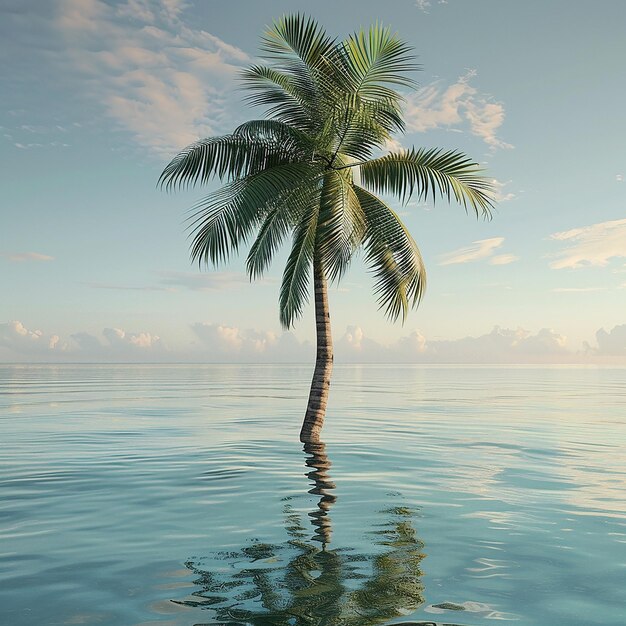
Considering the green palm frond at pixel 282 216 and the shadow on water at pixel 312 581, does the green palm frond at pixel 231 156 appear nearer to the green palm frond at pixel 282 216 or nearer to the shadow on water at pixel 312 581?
the green palm frond at pixel 282 216

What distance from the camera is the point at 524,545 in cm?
815

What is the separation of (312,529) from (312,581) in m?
2.29

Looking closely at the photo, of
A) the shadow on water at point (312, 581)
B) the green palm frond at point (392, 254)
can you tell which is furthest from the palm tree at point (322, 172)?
the shadow on water at point (312, 581)

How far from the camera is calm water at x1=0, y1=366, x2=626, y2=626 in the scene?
599cm

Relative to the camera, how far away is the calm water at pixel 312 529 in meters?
5.99

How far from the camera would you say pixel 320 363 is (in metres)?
18.6

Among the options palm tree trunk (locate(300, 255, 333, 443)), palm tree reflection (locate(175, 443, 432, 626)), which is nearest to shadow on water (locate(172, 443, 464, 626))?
palm tree reflection (locate(175, 443, 432, 626))

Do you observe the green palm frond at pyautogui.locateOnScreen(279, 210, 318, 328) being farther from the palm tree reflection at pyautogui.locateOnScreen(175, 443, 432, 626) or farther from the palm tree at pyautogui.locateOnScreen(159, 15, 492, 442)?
the palm tree reflection at pyautogui.locateOnScreen(175, 443, 432, 626)

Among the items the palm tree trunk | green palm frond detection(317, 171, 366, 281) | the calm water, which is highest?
green palm frond detection(317, 171, 366, 281)

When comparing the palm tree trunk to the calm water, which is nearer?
the calm water

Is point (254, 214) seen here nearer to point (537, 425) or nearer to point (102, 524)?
point (102, 524)

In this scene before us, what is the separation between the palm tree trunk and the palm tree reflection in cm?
949

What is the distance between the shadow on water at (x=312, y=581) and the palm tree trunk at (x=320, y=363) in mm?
9384

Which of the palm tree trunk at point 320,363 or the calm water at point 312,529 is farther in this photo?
the palm tree trunk at point 320,363
